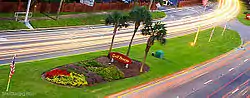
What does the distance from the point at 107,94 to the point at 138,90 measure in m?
5.01

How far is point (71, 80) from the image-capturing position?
139 feet

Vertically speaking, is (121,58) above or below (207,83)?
above

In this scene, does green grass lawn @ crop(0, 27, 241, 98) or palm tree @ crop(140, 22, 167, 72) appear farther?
palm tree @ crop(140, 22, 167, 72)

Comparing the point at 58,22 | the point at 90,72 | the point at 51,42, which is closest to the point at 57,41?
the point at 51,42

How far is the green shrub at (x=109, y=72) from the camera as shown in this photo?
4622 centimetres

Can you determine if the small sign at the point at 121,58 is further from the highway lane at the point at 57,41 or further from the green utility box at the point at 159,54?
the green utility box at the point at 159,54

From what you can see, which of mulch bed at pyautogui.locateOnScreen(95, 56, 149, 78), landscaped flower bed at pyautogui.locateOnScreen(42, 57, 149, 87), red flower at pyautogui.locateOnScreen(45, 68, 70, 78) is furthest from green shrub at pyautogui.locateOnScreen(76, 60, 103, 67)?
red flower at pyautogui.locateOnScreen(45, 68, 70, 78)

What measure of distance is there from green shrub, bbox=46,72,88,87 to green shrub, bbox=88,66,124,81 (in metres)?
3.32

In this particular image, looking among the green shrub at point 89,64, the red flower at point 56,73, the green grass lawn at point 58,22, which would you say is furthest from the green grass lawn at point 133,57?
the green grass lawn at point 58,22

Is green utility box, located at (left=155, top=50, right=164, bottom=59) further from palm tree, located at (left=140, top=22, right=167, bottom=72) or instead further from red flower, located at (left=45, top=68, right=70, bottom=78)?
red flower, located at (left=45, top=68, right=70, bottom=78)

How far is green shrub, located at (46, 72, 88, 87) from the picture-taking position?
4154 cm

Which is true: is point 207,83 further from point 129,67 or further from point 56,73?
point 56,73

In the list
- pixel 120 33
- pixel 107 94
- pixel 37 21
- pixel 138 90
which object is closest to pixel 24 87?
pixel 107 94

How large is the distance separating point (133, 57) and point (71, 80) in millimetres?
18219
